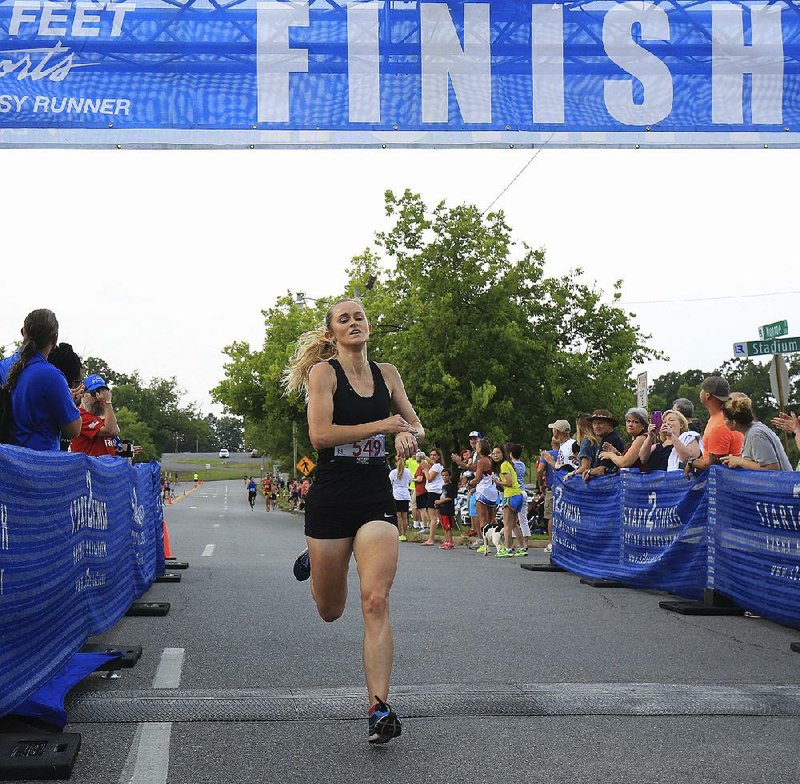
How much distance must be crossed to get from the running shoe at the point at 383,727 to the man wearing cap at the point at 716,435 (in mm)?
6001

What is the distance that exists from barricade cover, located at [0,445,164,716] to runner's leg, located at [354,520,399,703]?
4.79ft

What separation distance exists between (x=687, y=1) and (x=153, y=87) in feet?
16.6

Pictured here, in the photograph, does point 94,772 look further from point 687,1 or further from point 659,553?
point 687,1

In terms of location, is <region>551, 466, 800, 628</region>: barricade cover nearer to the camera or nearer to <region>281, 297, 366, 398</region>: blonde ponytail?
<region>281, 297, 366, 398</region>: blonde ponytail

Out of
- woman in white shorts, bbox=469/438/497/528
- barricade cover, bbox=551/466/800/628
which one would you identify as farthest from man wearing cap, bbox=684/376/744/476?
woman in white shorts, bbox=469/438/497/528

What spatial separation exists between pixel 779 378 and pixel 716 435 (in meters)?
4.74

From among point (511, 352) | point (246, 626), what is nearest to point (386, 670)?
point (246, 626)

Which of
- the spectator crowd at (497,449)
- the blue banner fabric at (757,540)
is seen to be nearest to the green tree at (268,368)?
the spectator crowd at (497,449)

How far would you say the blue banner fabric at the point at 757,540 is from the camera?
804 centimetres

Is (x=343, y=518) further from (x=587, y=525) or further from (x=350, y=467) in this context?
(x=587, y=525)

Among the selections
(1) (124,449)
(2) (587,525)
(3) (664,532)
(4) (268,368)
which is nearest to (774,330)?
(2) (587,525)

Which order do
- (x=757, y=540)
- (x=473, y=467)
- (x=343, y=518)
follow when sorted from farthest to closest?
(x=473, y=467), (x=757, y=540), (x=343, y=518)

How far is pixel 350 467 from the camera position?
500 cm

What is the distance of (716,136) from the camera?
34.6ft
